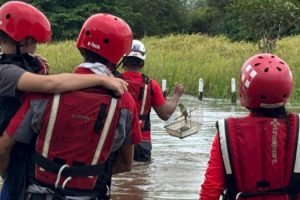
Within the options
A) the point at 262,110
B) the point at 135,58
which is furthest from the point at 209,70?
the point at 262,110

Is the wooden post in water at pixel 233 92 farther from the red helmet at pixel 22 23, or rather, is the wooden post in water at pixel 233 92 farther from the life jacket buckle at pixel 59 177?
the life jacket buckle at pixel 59 177

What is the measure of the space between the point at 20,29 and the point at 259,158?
4.53 ft

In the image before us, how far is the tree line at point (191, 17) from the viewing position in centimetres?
3075

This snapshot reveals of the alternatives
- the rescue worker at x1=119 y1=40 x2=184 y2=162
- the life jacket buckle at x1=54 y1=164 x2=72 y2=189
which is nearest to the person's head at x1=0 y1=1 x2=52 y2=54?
the life jacket buckle at x1=54 y1=164 x2=72 y2=189

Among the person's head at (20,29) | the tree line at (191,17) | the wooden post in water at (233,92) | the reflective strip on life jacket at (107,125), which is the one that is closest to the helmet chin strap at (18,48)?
the person's head at (20,29)

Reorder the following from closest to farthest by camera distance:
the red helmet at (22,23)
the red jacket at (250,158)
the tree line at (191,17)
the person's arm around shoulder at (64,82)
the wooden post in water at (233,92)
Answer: the person's arm around shoulder at (64,82)
the red jacket at (250,158)
the red helmet at (22,23)
the wooden post in water at (233,92)
the tree line at (191,17)

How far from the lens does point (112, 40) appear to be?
4051 millimetres

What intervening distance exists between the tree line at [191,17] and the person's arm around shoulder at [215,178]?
26.1 meters

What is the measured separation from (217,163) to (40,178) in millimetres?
863

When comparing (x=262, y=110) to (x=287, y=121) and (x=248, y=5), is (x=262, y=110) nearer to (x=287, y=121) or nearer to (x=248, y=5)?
(x=287, y=121)

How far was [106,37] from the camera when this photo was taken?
4047 millimetres

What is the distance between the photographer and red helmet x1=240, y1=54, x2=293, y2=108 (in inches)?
156

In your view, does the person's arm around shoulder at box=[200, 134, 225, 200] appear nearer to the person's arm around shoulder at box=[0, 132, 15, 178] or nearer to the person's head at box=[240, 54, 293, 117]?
the person's head at box=[240, 54, 293, 117]

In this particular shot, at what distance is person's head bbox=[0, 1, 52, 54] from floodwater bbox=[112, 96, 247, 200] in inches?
179
